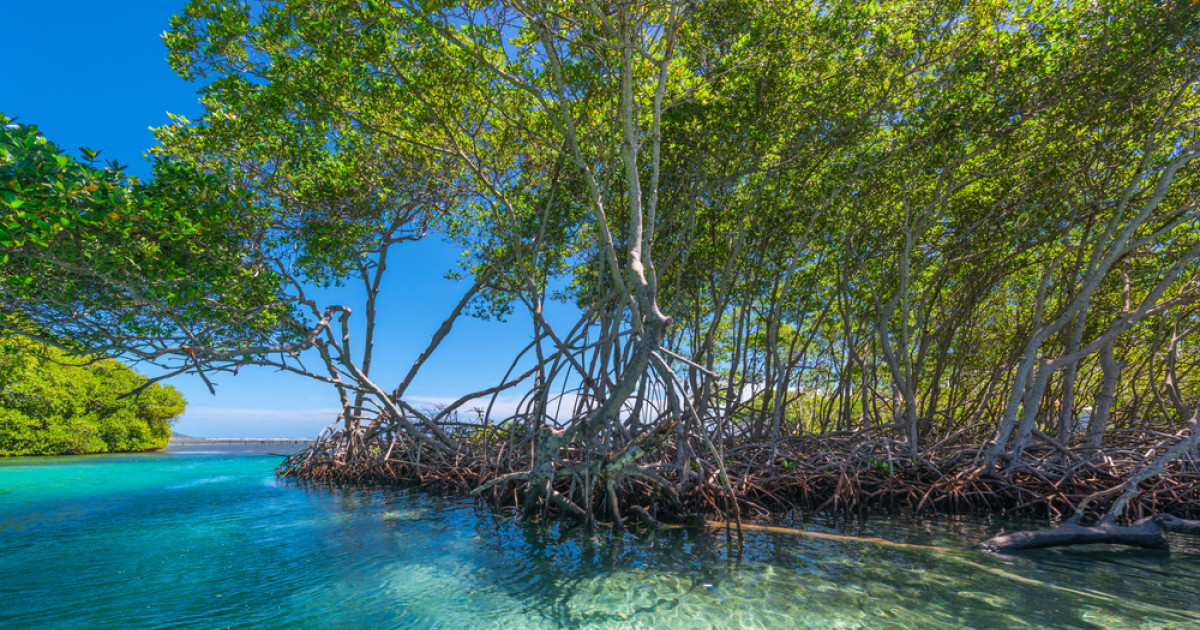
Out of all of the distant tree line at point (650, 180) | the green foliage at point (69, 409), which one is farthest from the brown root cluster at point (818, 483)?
the green foliage at point (69, 409)

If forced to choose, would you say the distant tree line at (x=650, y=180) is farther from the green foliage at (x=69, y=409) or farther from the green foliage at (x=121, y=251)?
the green foliage at (x=69, y=409)

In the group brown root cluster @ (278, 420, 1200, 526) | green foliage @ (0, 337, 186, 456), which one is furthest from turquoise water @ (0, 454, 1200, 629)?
green foliage @ (0, 337, 186, 456)

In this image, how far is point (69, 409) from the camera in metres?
20.8

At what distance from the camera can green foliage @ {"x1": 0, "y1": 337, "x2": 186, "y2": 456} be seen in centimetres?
1853

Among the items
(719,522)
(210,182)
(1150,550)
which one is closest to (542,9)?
(210,182)

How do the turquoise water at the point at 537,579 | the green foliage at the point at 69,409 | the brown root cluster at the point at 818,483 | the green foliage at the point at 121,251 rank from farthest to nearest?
1. the green foliage at the point at 69,409
2. the brown root cluster at the point at 818,483
3. the green foliage at the point at 121,251
4. the turquoise water at the point at 537,579

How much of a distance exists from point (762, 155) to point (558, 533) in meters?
6.36

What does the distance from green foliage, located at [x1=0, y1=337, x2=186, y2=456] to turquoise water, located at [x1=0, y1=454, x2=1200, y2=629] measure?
15910 mm

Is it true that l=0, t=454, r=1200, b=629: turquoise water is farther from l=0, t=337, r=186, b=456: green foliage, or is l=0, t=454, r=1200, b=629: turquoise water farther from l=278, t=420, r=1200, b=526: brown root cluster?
l=0, t=337, r=186, b=456: green foliage

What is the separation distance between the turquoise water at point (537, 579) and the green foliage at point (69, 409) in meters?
15.9

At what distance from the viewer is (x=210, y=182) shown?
666 cm

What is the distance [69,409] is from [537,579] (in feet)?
85.3

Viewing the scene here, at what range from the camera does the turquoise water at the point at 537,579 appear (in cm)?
362

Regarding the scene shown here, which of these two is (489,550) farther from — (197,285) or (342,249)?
(342,249)
